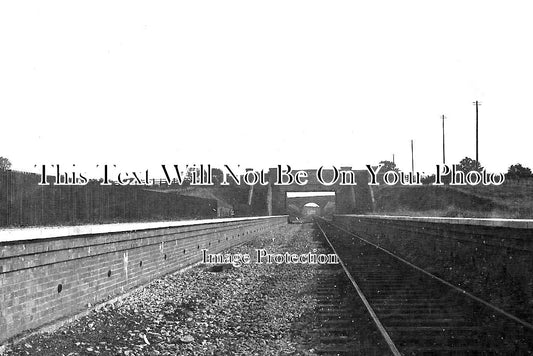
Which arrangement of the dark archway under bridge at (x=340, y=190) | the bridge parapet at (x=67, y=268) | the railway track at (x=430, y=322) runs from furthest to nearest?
the dark archway under bridge at (x=340, y=190)
the railway track at (x=430, y=322)
the bridge parapet at (x=67, y=268)

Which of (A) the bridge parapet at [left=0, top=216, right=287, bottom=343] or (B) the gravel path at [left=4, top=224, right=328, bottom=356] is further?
(B) the gravel path at [left=4, top=224, right=328, bottom=356]

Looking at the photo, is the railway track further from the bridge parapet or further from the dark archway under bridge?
the dark archway under bridge

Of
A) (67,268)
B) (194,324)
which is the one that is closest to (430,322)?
(194,324)

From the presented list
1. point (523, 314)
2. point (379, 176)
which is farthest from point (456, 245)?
point (379, 176)

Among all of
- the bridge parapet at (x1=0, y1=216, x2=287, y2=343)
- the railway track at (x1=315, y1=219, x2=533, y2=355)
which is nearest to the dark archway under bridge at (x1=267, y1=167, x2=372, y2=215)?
the railway track at (x1=315, y1=219, x2=533, y2=355)

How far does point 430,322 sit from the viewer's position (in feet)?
27.4

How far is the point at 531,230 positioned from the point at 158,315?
6710mm

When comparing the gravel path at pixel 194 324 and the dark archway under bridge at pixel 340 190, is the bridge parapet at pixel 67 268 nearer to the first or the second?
the gravel path at pixel 194 324

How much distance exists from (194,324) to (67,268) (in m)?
2.10

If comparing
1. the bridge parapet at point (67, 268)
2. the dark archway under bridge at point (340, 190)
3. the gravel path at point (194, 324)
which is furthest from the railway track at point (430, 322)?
the dark archway under bridge at point (340, 190)

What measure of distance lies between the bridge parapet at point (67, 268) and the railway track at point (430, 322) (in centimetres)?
381

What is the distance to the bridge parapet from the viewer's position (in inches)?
247

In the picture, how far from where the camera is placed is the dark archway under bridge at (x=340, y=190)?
74625 mm

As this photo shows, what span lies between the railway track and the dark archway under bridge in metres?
60.7
